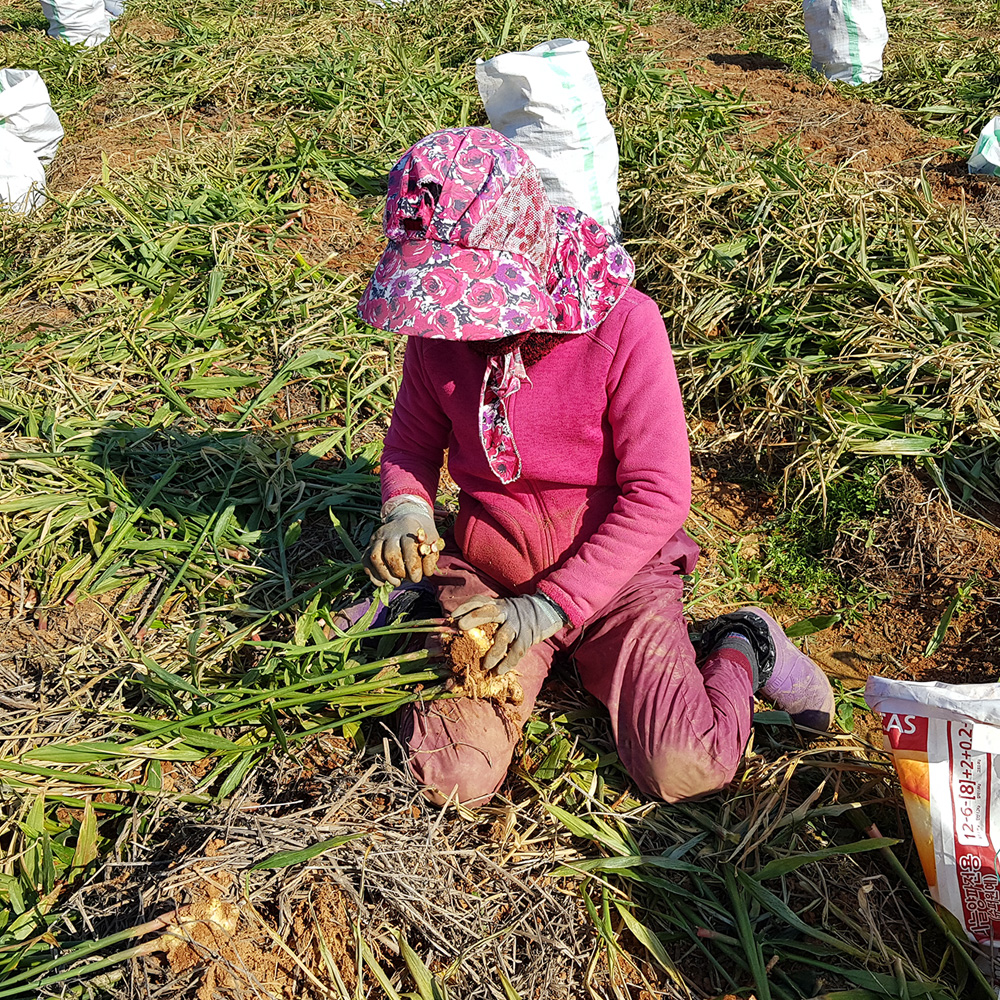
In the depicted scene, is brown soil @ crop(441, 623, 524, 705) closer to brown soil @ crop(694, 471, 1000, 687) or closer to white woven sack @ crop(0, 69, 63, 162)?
brown soil @ crop(694, 471, 1000, 687)

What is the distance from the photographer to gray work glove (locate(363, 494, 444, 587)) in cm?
180

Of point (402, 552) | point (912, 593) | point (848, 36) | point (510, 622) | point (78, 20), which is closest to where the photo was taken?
point (510, 622)

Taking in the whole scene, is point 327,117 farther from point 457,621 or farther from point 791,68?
point 457,621

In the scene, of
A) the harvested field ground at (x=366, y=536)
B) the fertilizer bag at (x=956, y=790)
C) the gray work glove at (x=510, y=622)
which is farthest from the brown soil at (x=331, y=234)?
the fertilizer bag at (x=956, y=790)

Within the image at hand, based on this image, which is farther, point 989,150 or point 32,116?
point 32,116

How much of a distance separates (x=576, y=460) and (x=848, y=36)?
3.62 metres

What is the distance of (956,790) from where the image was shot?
158cm

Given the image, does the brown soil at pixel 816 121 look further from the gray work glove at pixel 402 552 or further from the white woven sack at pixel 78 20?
the white woven sack at pixel 78 20

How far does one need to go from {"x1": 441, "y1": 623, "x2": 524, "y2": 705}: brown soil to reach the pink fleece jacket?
0.52 ft

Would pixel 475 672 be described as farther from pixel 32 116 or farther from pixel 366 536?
pixel 32 116

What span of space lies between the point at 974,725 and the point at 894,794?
33 cm

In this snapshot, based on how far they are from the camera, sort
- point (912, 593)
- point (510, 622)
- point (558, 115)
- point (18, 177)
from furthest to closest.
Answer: point (18, 177)
point (558, 115)
point (912, 593)
point (510, 622)

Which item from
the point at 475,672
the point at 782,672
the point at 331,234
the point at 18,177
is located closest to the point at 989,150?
the point at 331,234

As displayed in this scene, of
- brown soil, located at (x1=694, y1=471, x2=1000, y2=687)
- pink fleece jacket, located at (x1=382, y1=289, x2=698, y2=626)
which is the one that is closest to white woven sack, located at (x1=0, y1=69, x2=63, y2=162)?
pink fleece jacket, located at (x1=382, y1=289, x2=698, y2=626)
